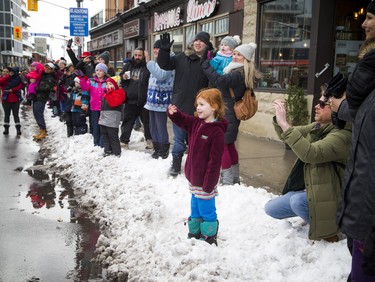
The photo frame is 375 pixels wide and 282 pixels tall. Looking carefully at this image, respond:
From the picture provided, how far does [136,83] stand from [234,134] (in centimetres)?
349

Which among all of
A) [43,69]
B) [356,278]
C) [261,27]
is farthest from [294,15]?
[356,278]

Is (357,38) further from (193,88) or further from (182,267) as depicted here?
(182,267)

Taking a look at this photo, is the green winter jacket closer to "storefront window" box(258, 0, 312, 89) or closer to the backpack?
the backpack

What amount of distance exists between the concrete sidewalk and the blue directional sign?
43.2 ft

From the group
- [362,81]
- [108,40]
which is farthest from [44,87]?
[108,40]

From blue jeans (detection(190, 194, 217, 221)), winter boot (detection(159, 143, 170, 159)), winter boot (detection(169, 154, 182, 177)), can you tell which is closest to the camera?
blue jeans (detection(190, 194, 217, 221))

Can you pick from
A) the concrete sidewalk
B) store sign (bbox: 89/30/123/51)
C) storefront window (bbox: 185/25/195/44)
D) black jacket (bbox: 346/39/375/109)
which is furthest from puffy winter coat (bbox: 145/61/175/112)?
store sign (bbox: 89/30/123/51)

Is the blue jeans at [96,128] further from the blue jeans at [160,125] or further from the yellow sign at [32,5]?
the yellow sign at [32,5]

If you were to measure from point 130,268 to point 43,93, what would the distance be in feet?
26.3

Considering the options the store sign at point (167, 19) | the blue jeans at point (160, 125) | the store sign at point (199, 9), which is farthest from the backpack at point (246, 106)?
the store sign at point (167, 19)

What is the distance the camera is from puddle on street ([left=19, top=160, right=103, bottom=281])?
12.6ft

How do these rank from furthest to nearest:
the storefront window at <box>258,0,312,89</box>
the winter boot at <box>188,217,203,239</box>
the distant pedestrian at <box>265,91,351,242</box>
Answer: the storefront window at <box>258,0,312,89</box>, the winter boot at <box>188,217,203,239</box>, the distant pedestrian at <box>265,91,351,242</box>

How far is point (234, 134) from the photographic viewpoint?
5.42m

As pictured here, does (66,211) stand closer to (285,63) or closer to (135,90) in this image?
(135,90)
